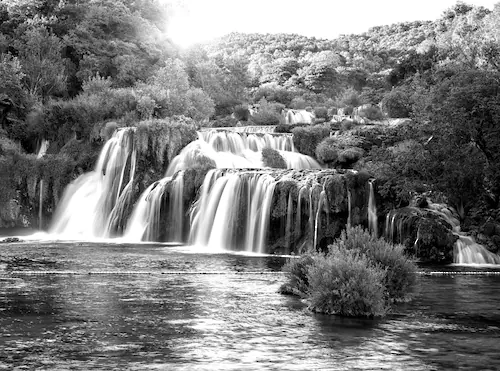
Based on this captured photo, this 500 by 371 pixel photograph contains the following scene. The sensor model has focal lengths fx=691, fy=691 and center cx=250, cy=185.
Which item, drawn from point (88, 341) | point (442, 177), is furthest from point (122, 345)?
point (442, 177)

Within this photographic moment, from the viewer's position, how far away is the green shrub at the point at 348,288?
1555 cm

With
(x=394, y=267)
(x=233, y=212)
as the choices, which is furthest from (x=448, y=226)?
(x=394, y=267)

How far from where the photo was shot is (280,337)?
1357cm

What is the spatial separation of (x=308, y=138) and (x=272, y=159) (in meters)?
4.14

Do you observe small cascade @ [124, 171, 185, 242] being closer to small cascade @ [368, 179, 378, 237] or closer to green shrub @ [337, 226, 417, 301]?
small cascade @ [368, 179, 378, 237]

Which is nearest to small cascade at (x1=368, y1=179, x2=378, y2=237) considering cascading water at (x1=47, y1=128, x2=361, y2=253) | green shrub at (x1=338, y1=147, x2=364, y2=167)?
cascading water at (x1=47, y1=128, x2=361, y2=253)

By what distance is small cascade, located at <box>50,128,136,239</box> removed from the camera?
42531 millimetres

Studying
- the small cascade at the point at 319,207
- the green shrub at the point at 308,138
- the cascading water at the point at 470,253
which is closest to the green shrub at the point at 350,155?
the green shrub at the point at 308,138

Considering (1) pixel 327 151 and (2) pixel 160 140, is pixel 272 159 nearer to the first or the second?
(1) pixel 327 151

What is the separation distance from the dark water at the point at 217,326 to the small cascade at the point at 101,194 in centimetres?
1879

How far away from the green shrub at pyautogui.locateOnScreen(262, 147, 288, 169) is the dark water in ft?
66.2

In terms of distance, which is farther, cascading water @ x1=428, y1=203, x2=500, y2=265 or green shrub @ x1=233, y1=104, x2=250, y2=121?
green shrub @ x1=233, y1=104, x2=250, y2=121

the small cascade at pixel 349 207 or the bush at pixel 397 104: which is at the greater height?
the bush at pixel 397 104

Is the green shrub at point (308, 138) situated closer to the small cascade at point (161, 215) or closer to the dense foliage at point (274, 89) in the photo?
→ the dense foliage at point (274, 89)
